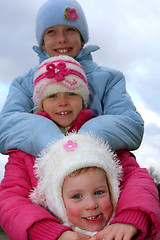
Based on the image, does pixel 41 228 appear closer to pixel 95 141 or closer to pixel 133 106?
pixel 95 141

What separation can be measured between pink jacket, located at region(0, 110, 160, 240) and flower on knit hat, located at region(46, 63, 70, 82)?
2.09 feet

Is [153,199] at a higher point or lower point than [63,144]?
lower

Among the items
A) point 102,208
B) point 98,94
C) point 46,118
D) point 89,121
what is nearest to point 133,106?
point 98,94

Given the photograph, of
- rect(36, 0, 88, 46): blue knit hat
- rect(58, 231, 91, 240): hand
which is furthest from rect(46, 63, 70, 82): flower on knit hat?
rect(58, 231, 91, 240): hand

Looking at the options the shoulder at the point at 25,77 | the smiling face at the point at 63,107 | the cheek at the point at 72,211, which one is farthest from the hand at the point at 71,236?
the shoulder at the point at 25,77

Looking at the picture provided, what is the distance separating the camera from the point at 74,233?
5.66ft

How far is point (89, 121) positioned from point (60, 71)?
1.44 ft

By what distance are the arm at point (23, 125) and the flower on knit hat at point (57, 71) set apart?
1.02 feet

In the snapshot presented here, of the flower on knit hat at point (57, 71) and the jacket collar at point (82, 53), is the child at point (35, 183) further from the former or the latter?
the jacket collar at point (82, 53)

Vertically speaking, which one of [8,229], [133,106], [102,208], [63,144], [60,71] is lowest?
[8,229]

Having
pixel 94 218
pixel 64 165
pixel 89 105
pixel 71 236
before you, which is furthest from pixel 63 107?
pixel 71 236

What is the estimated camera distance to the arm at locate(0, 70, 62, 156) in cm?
225

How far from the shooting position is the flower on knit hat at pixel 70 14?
9.40 feet

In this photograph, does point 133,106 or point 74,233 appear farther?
point 133,106
